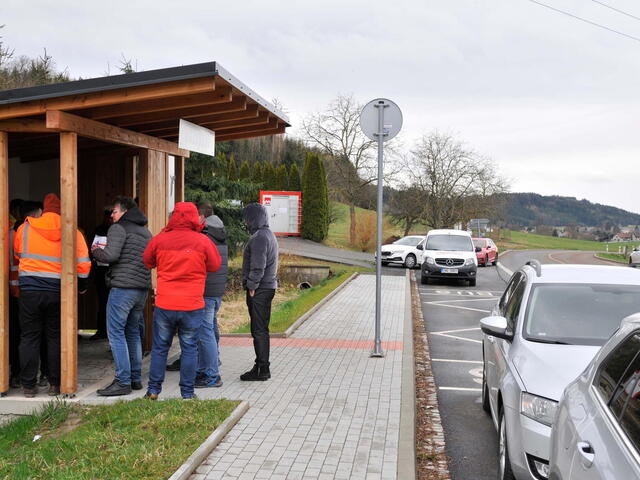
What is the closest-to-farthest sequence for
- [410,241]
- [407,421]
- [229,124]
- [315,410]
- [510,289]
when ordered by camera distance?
[407,421] < [315,410] < [510,289] < [229,124] < [410,241]

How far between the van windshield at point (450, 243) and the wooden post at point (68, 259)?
18926 millimetres

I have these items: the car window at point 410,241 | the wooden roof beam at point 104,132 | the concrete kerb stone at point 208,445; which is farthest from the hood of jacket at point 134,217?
the car window at point 410,241

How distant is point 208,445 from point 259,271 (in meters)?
2.69

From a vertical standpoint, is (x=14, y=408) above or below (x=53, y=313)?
below

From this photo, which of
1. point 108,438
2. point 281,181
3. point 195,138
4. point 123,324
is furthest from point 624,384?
point 281,181

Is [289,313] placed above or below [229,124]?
below

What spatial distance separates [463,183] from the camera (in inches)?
2403

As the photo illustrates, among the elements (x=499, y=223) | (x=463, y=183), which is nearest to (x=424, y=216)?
(x=463, y=183)

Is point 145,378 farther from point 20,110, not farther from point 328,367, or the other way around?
point 20,110

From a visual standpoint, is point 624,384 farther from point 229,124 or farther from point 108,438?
point 229,124

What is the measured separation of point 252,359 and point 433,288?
1473cm

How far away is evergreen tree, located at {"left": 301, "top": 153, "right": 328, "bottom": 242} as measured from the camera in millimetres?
51438

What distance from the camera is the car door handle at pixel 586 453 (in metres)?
2.89

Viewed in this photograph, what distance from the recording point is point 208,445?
5555 mm
